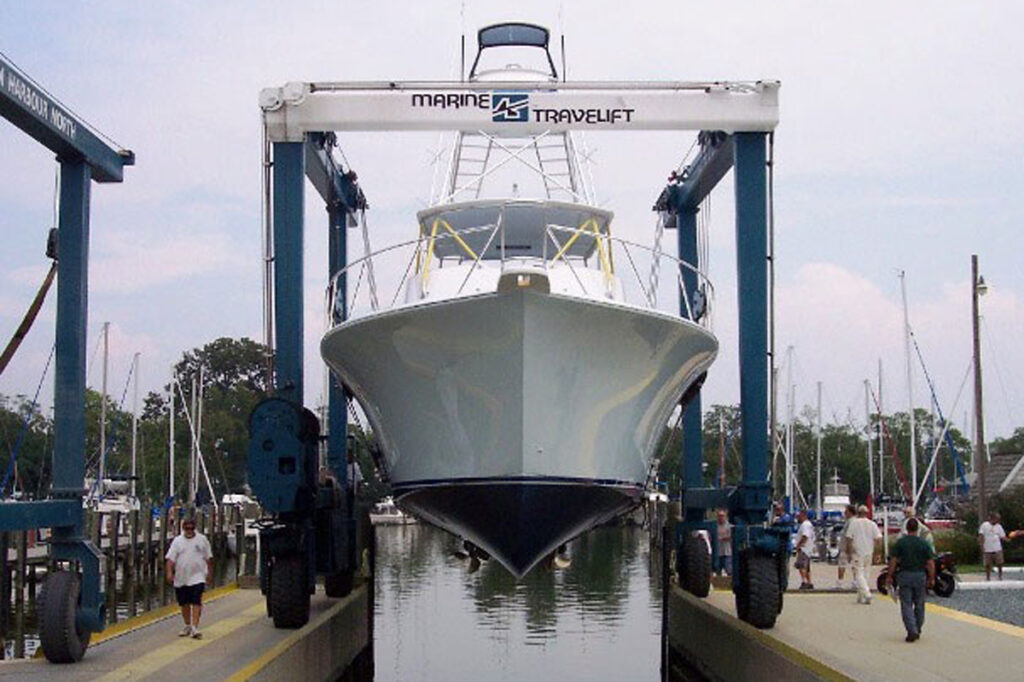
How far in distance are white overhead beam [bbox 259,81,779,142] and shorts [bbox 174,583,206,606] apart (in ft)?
16.8

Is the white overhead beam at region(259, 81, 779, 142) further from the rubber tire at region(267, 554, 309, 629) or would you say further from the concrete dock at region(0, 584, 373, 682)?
the concrete dock at region(0, 584, 373, 682)

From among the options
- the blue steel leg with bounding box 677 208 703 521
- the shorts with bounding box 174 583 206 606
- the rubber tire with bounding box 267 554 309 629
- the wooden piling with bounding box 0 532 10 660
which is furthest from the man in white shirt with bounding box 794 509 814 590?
the wooden piling with bounding box 0 532 10 660

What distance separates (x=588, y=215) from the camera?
16484mm

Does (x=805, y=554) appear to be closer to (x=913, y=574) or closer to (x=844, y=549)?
(x=844, y=549)

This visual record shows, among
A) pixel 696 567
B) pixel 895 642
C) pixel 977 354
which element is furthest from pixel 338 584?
pixel 977 354

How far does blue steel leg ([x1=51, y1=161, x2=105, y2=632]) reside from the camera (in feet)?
39.8

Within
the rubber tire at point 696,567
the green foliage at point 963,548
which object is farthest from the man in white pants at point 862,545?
the green foliage at point 963,548

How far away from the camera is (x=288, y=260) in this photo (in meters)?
15.5

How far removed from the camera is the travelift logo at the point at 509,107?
16.0 meters

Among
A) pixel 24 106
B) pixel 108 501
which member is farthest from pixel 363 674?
pixel 108 501

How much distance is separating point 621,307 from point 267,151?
487 cm

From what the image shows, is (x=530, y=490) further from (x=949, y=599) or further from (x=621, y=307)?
(x=949, y=599)

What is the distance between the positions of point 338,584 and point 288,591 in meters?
4.38

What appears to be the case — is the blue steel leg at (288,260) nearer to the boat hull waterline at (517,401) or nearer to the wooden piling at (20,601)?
the boat hull waterline at (517,401)
